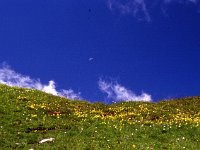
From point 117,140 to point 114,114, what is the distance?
1243 cm

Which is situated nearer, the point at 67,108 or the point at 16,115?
the point at 16,115

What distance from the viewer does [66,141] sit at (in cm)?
3306

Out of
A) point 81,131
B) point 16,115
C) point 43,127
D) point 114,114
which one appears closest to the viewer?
Result: point 81,131

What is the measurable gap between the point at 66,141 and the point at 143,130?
667cm

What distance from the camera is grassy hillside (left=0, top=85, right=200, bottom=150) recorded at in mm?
32969

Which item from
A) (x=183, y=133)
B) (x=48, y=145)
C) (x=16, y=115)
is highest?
(x=16, y=115)

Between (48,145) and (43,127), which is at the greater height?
(43,127)

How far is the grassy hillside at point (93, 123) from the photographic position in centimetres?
3297

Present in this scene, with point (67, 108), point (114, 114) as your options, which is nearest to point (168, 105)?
point (114, 114)

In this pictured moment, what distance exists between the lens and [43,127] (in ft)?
125

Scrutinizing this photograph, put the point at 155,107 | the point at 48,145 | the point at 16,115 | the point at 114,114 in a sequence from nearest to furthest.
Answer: the point at 48,145 < the point at 16,115 < the point at 114,114 < the point at 155,107

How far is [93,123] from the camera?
38188 mm

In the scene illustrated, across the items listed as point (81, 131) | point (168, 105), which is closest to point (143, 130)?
point (81, 131)

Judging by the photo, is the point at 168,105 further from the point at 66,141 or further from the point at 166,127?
the point at 66,141
